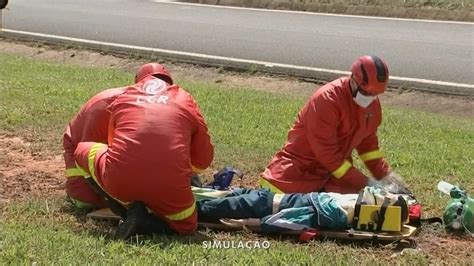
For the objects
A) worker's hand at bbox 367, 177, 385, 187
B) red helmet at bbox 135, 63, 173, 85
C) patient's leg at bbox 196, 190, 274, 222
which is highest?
red helmet at bbox 135, 63, 173, 85

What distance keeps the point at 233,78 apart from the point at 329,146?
237 inches

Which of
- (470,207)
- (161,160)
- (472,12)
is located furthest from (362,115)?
(472,12)

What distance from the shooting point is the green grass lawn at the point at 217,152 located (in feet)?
14.4

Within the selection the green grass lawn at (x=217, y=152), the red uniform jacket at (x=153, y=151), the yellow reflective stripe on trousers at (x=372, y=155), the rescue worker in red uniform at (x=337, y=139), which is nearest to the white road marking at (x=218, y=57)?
the green grass lawn at (x=217, y=152)

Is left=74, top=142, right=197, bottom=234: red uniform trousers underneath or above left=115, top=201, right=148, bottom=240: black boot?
above

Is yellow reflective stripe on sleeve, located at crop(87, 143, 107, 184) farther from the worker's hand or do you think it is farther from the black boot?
the worker's hand

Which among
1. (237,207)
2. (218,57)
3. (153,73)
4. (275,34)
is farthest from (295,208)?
(275,34)

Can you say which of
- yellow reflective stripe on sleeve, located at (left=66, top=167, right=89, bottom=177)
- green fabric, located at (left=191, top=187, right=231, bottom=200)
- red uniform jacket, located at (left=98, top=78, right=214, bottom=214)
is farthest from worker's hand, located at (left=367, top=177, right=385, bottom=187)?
yellow reflective stripe on sleeve, located at (left=66, top=167, right=89, bottom=177)

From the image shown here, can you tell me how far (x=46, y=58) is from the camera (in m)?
13.0

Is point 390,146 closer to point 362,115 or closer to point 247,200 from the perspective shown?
point 362,115

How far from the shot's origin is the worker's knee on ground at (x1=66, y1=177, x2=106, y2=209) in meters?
5.47

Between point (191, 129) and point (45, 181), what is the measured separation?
1736 mm

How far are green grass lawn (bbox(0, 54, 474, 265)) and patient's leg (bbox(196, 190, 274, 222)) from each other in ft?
0.60

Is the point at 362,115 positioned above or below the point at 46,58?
above
